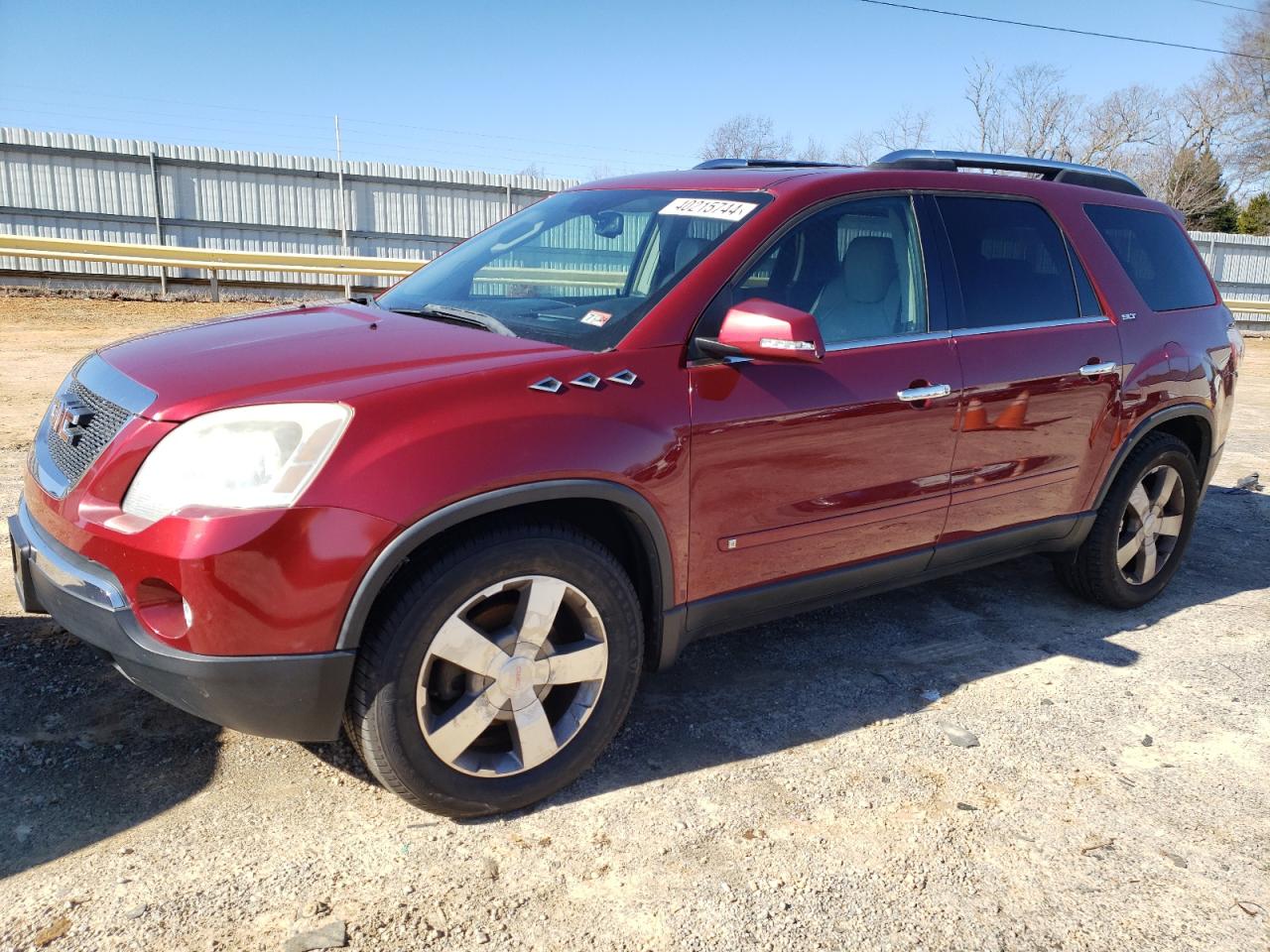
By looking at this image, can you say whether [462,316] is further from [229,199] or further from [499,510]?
[229,199]

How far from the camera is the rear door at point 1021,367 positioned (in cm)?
362

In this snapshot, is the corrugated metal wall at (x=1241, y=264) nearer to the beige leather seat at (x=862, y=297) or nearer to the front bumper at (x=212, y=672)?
the beige leather seat at (x=862, y=297)

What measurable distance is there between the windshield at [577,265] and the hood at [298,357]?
18cm

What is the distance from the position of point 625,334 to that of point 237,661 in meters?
1.37

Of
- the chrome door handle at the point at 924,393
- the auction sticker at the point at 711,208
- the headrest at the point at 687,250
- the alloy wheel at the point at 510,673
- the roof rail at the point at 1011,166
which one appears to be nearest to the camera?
the alloy wheel at the point at 510,673

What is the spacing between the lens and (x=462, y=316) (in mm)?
3176

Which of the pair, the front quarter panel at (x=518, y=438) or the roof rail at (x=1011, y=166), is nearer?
the front quarter panel at (x=518, y=438)

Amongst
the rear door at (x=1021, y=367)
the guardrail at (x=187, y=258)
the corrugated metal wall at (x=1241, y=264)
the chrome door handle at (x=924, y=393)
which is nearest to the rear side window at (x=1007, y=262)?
the rear door at (x=1021, y=367)

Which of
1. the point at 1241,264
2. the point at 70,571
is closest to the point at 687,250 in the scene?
the point at 70,571

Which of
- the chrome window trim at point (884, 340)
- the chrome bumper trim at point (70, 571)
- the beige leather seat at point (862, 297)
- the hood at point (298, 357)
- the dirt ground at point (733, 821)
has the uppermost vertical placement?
the beige leather seat at point (862, 297)

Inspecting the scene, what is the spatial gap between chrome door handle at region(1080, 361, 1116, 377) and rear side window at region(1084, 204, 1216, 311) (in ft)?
1.62

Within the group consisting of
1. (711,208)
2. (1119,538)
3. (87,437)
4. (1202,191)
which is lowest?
(1119,538)

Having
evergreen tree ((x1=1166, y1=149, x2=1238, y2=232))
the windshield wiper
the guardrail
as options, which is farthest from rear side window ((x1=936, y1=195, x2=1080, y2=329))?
evergreen tree ((x1=1166, y1=149, x2=1238, y2=232))

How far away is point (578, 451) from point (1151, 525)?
322cm
